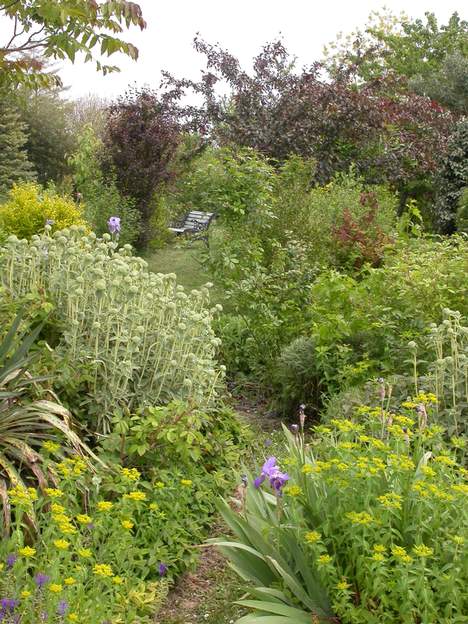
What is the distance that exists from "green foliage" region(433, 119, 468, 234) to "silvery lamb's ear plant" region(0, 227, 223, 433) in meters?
12.9

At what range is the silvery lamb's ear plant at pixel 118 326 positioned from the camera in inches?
188

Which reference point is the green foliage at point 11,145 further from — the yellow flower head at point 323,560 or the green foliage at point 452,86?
the yellow flower head at point 323,560

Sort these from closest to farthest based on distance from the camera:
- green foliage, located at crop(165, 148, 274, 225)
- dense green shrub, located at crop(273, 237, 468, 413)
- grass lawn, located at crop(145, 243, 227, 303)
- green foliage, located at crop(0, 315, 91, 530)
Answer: green foliage, located at crop(0, 315, 91, 530) → dense green shrub, located at crop(273, 237, 468, 413) → green foliage, located at crop(165, 148, 274, 225) → grass lawn, located at crop(145, 243, 227, 303)

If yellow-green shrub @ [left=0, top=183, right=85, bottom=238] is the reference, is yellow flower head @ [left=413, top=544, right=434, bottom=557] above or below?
below

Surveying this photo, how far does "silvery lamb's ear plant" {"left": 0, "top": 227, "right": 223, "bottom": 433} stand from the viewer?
477 centimetres

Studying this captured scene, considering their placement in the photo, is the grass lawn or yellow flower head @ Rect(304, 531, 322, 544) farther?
the grass lawn

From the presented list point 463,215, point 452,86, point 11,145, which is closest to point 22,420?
point 463,215

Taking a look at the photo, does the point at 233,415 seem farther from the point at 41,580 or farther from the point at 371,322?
the point at 41,580

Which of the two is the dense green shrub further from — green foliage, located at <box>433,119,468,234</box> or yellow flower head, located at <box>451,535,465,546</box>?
green foliage, located at <box>433,119,468,234</box>

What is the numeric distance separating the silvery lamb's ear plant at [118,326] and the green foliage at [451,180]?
12.9 meters

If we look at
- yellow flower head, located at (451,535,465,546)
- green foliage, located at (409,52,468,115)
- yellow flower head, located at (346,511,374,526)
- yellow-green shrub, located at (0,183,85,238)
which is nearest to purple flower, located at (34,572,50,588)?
yellow flower head, located at (346,511,374,526)

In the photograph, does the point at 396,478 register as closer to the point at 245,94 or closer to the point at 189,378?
the point at 189,378

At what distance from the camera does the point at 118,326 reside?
5027 millimetres

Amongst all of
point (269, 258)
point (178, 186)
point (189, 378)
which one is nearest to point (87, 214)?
point (178, 186)
